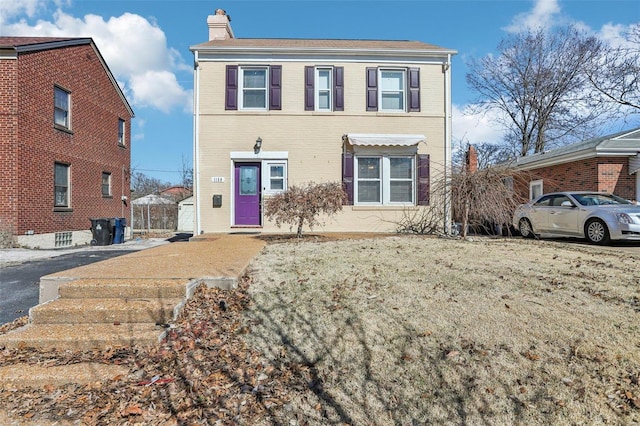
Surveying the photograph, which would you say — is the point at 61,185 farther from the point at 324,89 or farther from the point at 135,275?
the point at 135,275

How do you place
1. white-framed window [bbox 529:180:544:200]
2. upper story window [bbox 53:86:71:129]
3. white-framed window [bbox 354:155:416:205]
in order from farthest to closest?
white-framed window [bbox 529:180:544:200] < upper story window [bbox 53:86:71:129] < white-framed window [bbox 354:155:416:205]

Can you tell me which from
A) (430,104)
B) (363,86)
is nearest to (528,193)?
(430,104)

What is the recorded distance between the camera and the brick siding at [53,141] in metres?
10.4

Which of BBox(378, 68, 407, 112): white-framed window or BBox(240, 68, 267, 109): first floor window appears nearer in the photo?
BBox(240, 68, 267, 109): first floor window

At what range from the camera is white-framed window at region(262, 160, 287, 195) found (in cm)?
1088

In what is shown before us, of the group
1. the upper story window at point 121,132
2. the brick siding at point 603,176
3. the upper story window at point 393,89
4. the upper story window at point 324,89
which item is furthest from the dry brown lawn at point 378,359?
the upper story window at point 121,132

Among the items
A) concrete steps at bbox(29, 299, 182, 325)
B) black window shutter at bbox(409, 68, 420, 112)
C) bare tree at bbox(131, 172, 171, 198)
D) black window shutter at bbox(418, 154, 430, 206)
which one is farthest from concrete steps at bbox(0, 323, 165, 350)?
bare tree at bbox(131, 172, 171, 198)

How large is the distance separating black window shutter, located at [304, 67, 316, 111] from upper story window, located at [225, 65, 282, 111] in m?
0.78

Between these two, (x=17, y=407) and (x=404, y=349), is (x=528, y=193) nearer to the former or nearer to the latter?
(x=404, y=349)

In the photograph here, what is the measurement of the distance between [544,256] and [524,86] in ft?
71.8

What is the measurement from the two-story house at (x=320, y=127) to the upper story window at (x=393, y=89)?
0.03m

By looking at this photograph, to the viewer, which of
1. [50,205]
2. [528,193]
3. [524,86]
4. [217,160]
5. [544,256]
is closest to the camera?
[544,256]

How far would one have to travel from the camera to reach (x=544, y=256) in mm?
5969

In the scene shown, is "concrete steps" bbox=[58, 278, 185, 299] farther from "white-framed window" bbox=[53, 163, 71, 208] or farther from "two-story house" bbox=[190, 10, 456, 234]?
"white-framed window" bbox=[53, 163, 71, 208]
